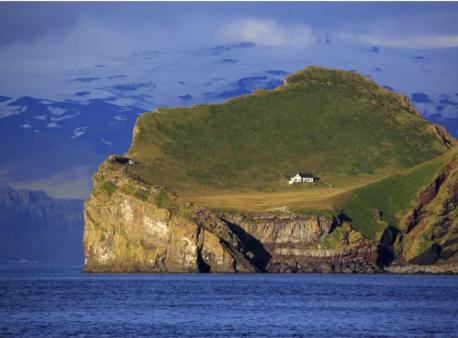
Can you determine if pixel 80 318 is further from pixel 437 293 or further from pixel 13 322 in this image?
pixel 437 293

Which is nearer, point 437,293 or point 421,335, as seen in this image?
point 421,335

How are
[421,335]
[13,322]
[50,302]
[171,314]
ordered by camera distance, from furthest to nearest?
[50,302] → [171,314] → [13,322] → [421,335]

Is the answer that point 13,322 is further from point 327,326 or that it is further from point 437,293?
point 437,293

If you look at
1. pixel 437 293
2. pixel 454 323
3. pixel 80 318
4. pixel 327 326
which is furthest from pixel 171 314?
pixel 437 293

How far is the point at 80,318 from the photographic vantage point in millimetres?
141250

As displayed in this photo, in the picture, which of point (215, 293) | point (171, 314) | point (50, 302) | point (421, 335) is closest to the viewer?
point (421, 335)

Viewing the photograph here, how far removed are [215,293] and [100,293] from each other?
13.7 m

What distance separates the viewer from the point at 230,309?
152625mm

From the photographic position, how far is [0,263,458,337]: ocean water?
428 ft

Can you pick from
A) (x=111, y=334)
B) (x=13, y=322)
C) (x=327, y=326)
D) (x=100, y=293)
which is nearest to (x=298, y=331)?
(x=327, y=326)

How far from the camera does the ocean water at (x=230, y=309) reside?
428ft

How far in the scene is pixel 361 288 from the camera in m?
187

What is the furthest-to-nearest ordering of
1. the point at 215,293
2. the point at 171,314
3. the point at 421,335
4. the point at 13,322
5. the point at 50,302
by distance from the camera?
the point at 215,293 → the point at 50,302 → the point at 171,314 → the point at 13,322 → the point at 421,335

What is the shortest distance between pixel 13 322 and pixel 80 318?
800cm
